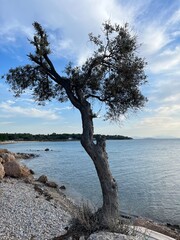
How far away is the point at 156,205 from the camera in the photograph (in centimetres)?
2248

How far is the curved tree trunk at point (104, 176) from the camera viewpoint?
8961 mm

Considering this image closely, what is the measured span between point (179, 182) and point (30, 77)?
2642 centimetres

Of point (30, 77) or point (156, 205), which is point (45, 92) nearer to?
point (30, 77)

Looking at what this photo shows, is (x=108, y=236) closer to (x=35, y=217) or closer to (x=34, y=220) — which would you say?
(x=34, y=220)

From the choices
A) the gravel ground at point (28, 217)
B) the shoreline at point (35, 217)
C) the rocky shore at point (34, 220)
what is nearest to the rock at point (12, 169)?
the rocky shore at point (34, 220)

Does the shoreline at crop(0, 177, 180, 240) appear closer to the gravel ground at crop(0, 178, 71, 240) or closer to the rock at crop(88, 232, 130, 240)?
the gravel ground at crop(0, 178, 71, 240)

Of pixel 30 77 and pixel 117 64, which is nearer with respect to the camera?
pixel 117 64

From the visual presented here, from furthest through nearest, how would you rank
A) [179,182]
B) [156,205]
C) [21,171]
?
[179,182]
[21,171]
[156,205]

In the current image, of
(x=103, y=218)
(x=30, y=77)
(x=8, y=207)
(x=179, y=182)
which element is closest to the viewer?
(x=103, y=218)

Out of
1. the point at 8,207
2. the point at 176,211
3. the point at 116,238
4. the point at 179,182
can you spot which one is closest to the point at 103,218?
the point at 116,238

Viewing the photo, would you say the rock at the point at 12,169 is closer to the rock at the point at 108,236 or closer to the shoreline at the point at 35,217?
the shoreline at the point at 35,217

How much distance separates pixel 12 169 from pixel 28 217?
13.3 meters

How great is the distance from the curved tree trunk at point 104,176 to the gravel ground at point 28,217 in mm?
2629

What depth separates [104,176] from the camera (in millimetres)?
9156
